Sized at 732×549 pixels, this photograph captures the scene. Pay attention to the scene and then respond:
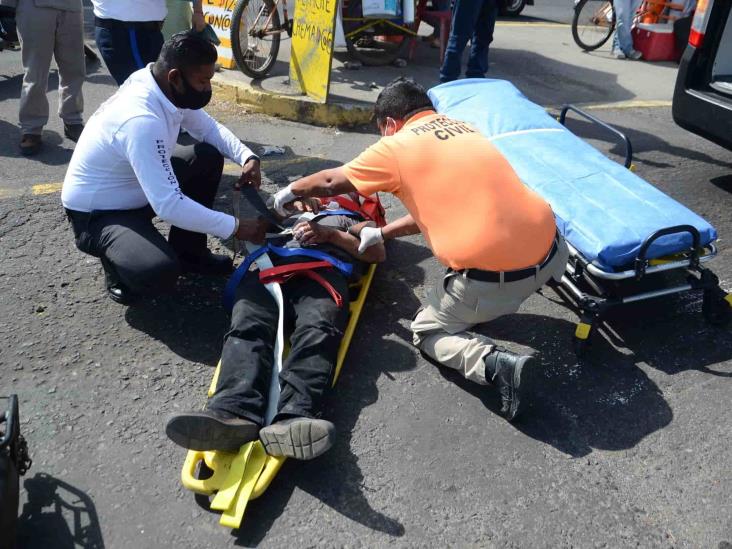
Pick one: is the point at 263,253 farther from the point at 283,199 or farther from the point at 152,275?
the point at 152,275

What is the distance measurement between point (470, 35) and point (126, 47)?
3.00 meters

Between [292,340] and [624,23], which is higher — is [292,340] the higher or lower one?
the lower one

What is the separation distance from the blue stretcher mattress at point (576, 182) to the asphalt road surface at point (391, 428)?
533 millimetres

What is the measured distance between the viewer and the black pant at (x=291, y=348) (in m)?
2.62

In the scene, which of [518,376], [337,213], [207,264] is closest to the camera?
[518,376]

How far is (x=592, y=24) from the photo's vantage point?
9695mm

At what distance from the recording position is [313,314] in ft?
9.70

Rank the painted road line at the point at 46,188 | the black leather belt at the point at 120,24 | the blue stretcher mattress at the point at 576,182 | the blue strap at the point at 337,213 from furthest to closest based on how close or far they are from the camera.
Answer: the black leather belt at the point at 120,24
the painted road line at the point at 46,188
the blue strap at the point at 337,213
the blue stretcher mattress at the point at 576,182

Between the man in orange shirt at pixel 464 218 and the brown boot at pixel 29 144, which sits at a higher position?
the man in orange shirt at pixel 464 218

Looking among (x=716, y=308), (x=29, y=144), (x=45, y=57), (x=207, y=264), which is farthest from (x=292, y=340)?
(x=45, y=57)

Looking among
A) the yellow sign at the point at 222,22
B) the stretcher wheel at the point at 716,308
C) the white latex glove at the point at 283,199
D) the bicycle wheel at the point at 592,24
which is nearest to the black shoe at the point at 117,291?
the white latex glove at the point at 283,199

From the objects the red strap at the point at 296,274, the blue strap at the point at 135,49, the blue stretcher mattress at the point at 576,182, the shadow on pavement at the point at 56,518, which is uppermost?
the blue strap at the point at 135,49

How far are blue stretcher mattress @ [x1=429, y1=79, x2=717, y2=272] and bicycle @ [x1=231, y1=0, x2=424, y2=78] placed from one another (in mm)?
2488

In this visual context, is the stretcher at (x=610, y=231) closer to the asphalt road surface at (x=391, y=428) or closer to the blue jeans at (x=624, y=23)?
the asphalt road surface at (x=391, y=428)
